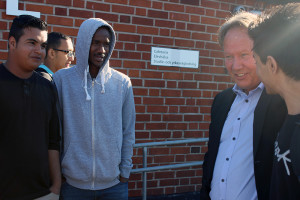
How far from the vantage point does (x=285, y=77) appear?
140 cm

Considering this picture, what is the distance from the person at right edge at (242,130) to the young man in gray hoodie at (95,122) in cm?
75

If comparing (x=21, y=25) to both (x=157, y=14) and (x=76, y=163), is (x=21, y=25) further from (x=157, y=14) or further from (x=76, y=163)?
(x=157, y=14)

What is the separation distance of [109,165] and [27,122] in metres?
0.74

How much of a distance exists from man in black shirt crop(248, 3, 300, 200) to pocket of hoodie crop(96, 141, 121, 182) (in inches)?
49.8

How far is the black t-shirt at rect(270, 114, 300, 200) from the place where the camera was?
4.26 ft

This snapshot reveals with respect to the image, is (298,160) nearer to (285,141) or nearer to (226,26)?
(285,141)

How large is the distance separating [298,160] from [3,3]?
3.21 meters

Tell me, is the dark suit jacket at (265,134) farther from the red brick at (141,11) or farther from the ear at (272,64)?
the red brick at (141,11)

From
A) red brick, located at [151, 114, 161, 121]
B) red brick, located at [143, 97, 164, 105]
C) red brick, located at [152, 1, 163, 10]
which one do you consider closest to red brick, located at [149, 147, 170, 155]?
red brick, located at [151, 114, 161, 121]

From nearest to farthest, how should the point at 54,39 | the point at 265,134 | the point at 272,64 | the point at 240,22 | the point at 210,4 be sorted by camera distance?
the point at 272,64 → the point at 265,134 → the point at 240,22 → the point at 54,39 → the point at 210,4

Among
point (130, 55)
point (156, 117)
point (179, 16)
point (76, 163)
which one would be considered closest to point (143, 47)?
point (130, 55)

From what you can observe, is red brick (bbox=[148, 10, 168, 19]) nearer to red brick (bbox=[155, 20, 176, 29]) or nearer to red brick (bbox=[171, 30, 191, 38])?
red brick (bbox=[155, 20, 176, 29])

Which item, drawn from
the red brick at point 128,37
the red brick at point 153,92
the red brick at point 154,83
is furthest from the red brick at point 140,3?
the red brick at point 153,92

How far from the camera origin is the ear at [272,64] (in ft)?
4.67
